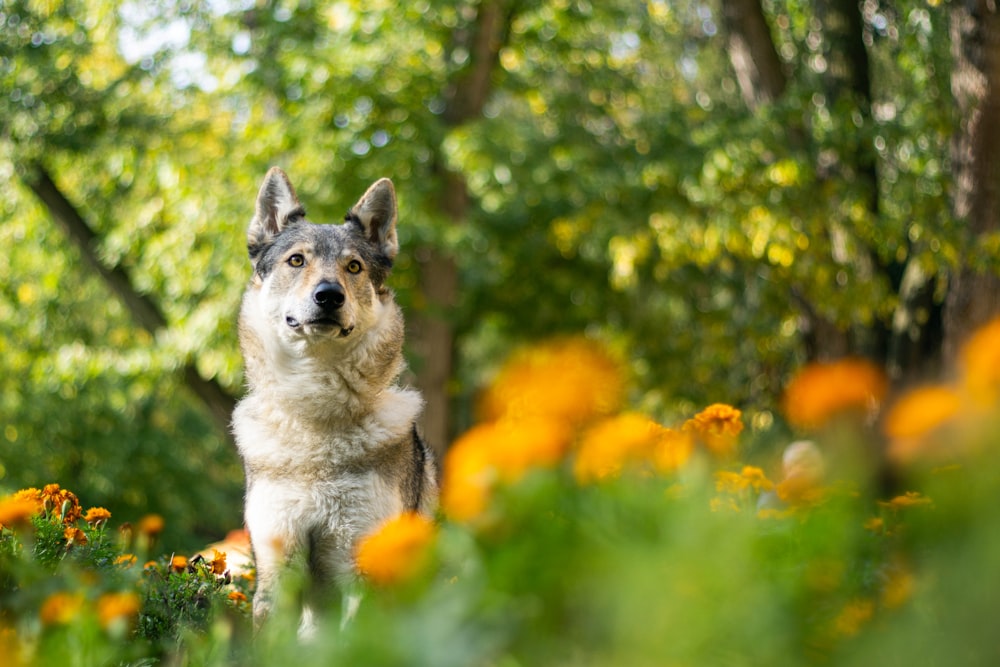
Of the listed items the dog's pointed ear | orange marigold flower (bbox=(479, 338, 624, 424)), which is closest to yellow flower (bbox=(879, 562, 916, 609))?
the dog's pointed ear

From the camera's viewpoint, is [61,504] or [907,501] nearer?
[907,501]

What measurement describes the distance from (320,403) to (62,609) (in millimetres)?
2303

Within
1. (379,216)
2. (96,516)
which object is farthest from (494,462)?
(379,216)

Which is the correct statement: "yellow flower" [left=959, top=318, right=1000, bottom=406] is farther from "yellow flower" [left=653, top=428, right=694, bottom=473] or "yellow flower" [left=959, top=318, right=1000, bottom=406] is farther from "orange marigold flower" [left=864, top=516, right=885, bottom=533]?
"yellow flower" [left=653, top=428, right=694, bottom=473]

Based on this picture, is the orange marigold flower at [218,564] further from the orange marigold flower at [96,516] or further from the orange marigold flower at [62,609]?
the orange marigold flower at [62,609]

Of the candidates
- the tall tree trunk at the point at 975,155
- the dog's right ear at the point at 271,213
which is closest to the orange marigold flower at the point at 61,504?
the dog's right ear at the point at 271,213

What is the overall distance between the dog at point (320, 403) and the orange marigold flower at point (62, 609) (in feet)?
4.87

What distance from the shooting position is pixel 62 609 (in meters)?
2.32

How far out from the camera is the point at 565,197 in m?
14.1

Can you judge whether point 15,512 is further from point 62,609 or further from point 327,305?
point 327,305

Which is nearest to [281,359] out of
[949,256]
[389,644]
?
[389,644]

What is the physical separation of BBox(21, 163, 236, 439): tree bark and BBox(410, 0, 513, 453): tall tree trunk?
2.67m

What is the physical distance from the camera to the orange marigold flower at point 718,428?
3439 millimetres

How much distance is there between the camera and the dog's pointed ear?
5.22m
